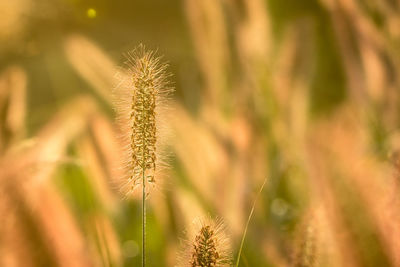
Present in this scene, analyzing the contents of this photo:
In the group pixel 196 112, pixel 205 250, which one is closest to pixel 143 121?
pixel 205 250

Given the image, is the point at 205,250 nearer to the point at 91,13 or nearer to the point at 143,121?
the point at 143,121

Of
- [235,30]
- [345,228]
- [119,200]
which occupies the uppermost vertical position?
[235,30]

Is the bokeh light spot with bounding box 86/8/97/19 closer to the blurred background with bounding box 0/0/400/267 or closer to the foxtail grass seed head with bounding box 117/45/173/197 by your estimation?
the blurred background with bounding box 0/0/400/267

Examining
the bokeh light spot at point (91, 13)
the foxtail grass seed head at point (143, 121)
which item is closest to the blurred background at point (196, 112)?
the bokeh light spot at point (91, 13)

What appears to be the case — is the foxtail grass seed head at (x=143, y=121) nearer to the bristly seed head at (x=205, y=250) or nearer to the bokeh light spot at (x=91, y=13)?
the bristly seed head at (x=205, y=250)

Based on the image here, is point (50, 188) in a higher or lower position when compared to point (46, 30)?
lower

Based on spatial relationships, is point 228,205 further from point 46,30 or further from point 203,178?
point 46,30

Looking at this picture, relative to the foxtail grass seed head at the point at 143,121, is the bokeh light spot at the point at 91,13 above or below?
above

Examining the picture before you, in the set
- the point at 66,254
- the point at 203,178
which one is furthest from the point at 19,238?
the point at 203,178
